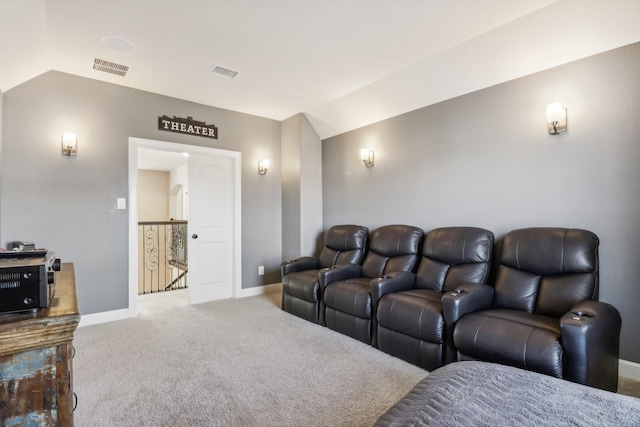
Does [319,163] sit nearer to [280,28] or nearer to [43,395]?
[280,28]

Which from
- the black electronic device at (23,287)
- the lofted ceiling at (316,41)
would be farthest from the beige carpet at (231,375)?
the lofted ceiling at (316,41)

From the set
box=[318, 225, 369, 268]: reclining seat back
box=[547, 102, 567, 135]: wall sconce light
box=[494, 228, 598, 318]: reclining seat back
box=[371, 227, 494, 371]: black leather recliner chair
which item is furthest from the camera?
box=[318, 225, 369, 268]: reclining seat back

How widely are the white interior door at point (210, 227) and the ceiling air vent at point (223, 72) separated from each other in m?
1.33

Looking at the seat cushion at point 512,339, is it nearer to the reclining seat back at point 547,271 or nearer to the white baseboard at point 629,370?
the reclining seat back at point 547,271

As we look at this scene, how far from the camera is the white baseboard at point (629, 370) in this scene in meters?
2.36

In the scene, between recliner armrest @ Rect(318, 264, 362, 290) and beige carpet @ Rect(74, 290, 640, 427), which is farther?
recliner armrest @ Rect(318, 264, 362, 290)

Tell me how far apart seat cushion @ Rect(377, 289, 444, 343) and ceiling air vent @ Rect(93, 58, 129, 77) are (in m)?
3.55

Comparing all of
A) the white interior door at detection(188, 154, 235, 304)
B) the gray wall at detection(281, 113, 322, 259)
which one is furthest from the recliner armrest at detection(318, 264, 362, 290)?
the white interior door at detection(188, 154, 235, 304)

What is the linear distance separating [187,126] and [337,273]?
2.79 meters

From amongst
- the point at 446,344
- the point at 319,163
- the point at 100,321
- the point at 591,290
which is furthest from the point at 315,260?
the point at 591,290

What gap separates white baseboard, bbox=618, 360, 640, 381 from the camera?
2.36 m

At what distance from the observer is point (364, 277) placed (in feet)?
12.4

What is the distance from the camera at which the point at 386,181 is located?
4191 mm

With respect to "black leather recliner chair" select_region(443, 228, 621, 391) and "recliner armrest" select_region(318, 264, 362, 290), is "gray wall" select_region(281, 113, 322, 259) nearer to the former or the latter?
"recliner armrest" select_region(318, 264, 362, 290)
